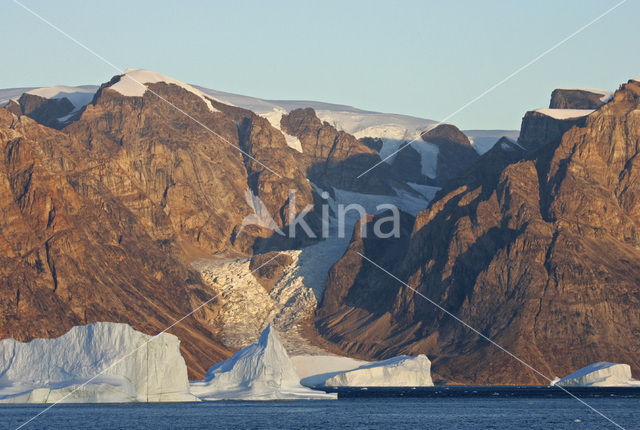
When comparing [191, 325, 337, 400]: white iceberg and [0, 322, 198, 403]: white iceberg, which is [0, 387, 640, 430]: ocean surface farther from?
[0, 322, 198, 403]: white iceberg

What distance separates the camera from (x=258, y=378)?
18388 centimetres

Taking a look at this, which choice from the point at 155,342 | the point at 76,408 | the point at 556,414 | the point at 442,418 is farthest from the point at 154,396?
the point at 556,414

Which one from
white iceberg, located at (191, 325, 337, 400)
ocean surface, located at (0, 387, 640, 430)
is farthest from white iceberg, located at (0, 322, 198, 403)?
white iceberg, located at (191, 325, 337, 400)

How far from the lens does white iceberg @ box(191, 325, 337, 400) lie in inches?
7234

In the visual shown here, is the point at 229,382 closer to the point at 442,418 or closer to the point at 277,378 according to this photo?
the point at 277,378

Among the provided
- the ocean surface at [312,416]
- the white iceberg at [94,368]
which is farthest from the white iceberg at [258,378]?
the white iceberg at [94,368]

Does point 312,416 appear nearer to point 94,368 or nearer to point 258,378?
point 258,378

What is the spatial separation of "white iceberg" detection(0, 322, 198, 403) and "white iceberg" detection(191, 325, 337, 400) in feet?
55.2

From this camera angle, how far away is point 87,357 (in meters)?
164

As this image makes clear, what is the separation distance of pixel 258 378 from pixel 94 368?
27945 millimetres

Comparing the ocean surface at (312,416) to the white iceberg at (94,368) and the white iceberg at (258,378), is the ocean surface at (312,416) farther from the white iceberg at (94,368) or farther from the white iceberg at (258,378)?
the white iceberg at (94,368)

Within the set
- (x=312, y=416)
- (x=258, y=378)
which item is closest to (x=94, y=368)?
(x=258, y=378)

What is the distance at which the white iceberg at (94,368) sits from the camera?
6427 inches

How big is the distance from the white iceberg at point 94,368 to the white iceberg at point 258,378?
55.2 feet
